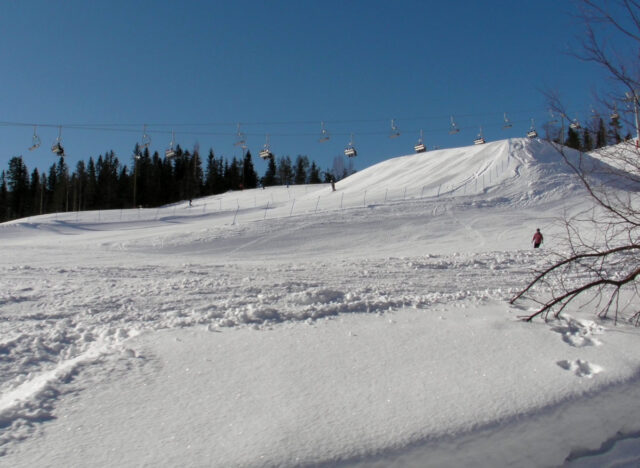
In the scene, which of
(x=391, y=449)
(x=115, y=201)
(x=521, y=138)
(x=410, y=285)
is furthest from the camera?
(x=115, y=201)

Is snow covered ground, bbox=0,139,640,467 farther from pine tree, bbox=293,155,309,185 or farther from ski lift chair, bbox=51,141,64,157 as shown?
pine tree, bbox=293,155,309,185

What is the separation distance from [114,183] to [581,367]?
312ft

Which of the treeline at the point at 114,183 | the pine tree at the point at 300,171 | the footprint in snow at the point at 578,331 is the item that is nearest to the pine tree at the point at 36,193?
the treeline at the point at 114,183

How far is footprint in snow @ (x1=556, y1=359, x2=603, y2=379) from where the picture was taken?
6191 mm

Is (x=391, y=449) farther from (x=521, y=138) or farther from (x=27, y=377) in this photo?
(x=521, y=138)

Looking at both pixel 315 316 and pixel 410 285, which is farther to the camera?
pixel 410 285

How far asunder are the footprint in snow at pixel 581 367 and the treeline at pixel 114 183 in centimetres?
7762

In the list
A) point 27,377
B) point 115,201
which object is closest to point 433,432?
point 27,377

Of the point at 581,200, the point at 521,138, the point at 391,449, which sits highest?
the point at 521,138

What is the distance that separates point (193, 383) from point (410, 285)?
748 cm

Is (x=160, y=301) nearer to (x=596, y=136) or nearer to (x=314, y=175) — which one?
(x=596, y=136)

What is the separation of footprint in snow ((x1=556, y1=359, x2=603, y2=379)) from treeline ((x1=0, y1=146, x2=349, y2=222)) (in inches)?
3056

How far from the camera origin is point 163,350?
21.8 ft

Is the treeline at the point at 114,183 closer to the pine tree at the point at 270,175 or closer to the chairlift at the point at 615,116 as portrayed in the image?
the pine tree at the point at 270,175
